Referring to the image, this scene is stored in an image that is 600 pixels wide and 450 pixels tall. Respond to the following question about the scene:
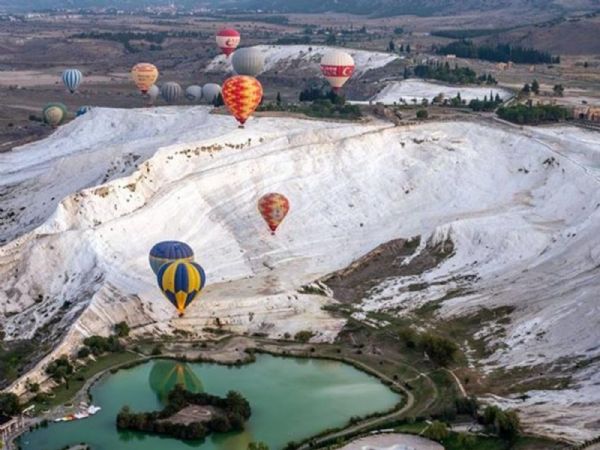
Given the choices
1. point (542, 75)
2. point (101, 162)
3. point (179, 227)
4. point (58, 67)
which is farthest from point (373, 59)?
point (179, 227)

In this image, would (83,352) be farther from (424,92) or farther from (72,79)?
(72,79)

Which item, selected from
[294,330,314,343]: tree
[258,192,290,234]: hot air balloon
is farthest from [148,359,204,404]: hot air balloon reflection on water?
[258,192,290,234]: hot air balloon

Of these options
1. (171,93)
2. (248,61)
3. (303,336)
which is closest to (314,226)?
(303,336)

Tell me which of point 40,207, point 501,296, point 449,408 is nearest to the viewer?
point 449,408

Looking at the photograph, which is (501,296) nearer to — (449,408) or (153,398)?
(449,408)

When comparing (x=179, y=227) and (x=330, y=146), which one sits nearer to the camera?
(x=179, y=227)

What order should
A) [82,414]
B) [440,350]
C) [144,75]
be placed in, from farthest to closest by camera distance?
[144,75] → [440,350] → [82,414]

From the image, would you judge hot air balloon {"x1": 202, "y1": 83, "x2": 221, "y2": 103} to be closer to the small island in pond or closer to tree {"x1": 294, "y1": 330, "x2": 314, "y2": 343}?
tree {"x1": 294, "y1": 330, "x2": 314, "y2": 343}
